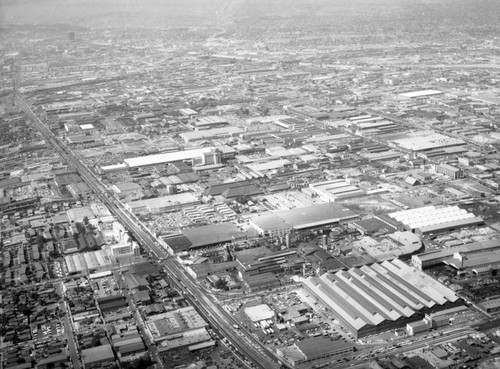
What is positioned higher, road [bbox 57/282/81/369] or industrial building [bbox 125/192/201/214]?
road [bbox 57/282/81/369]

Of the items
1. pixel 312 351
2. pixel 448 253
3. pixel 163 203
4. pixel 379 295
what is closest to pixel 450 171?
pixel 448 253

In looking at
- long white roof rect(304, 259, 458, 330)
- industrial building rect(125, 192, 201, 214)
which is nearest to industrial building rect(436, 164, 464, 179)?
long white roof rect(304, 259, 458, 330)

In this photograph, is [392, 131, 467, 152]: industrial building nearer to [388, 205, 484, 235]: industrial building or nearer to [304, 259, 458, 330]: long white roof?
[388, 205, 484, 235]: industrial building

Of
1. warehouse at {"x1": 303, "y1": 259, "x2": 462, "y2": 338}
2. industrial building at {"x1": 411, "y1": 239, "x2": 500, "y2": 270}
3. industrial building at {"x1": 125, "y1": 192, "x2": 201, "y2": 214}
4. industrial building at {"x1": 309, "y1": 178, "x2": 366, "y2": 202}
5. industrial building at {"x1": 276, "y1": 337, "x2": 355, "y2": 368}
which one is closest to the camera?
industrial building at {"x1": 276, "y1": 337, "x2": 355, "y2": 368}

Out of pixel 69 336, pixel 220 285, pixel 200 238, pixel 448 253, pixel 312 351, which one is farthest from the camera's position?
pixel 200 238

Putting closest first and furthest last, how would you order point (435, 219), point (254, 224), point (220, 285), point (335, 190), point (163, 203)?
1. point (220, 285)
2. point (435, 219)
3. point (254, 224)
4. point (163, 203)
5. point (335, 190)

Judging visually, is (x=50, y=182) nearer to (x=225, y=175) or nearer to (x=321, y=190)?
(x=225, y=175)

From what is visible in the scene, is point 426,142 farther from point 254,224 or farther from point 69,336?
point 69,336
